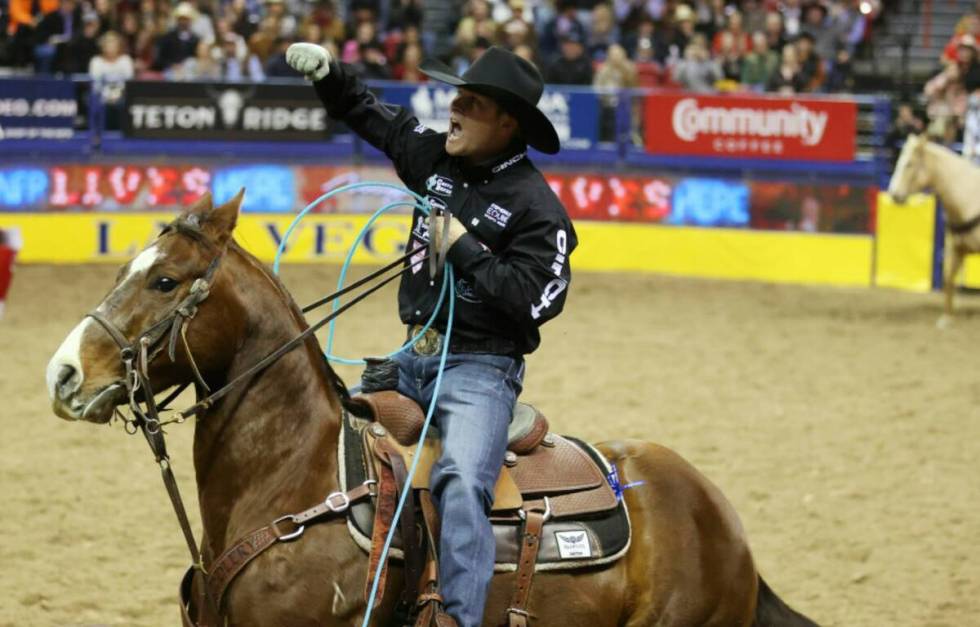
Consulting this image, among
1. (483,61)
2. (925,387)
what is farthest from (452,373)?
(925,387)

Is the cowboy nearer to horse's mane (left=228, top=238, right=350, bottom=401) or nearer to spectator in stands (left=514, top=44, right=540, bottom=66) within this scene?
horse's mane (left=228, top=238, right=350, bottom=401)

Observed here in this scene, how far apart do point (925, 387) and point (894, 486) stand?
2.69 m

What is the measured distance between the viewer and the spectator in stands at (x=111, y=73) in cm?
1474

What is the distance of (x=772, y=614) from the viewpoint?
4.49m

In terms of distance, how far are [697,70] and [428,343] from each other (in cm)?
1332

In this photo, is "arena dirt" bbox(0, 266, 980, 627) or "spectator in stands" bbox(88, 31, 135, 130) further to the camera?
"spectator in stands" bbox(88, 31, 135, 130)

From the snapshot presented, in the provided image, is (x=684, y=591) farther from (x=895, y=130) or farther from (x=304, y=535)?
(x=895, y=130)

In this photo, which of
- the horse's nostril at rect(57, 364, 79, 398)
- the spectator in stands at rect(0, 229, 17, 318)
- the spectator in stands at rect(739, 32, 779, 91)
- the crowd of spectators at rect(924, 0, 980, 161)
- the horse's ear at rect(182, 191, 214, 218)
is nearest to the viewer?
the horse's nostril at rect(57, 364, 79, 398)

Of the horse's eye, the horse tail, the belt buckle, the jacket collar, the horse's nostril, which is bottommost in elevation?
the horse tail

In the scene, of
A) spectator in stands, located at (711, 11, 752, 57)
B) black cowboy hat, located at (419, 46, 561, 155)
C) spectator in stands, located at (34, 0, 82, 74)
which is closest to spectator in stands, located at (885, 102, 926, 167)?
spectator in stands, located at (711, 11, 752, 57)

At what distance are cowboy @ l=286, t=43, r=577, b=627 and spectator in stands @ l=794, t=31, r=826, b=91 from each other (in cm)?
1323

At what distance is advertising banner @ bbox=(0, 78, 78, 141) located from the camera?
14.5m

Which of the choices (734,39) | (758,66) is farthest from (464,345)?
(734,39)

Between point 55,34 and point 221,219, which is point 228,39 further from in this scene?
point 221,219
